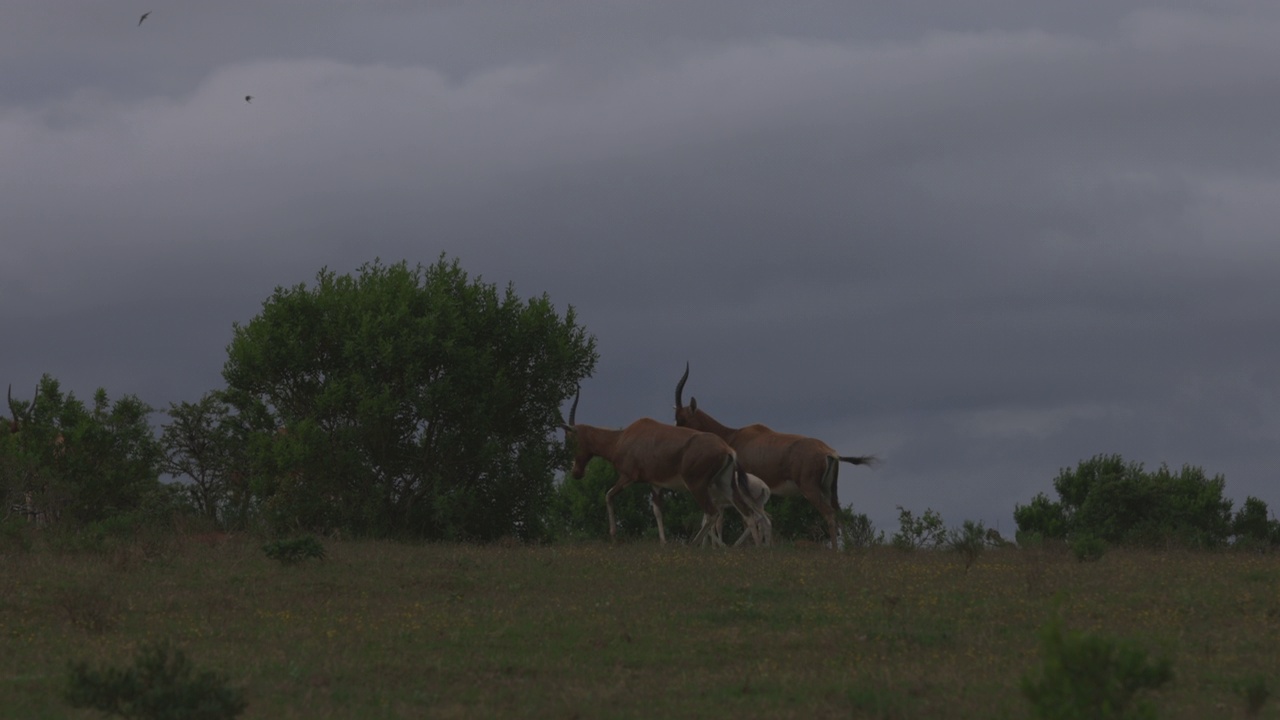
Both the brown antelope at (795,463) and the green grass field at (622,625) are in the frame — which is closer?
the green grass field at (622,625)

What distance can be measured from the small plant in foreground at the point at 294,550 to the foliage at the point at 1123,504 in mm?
23053

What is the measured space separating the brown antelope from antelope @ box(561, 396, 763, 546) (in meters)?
1.55

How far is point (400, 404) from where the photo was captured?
27.8m

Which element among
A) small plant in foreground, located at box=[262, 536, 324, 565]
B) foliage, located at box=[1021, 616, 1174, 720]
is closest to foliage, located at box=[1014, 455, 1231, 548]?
small plant in foreground, located at box=[262, 536, 324, 565]

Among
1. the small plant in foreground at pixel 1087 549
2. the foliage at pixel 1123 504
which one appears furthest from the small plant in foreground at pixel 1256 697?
the foliage at pixel 1123 504

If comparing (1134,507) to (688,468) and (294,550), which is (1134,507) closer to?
(688,468)

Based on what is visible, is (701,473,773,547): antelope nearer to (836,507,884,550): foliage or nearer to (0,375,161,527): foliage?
(836,507,884,550): foliage

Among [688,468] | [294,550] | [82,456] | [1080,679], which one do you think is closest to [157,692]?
[1080,679]

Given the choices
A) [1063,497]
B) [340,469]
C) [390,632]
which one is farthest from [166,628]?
[1063,497]

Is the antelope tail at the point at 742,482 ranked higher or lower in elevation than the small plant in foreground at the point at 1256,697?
higher

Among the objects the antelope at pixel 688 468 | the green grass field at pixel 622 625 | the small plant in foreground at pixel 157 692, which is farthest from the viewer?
the antelope at pixel 688 468

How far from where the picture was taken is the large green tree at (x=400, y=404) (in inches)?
1094

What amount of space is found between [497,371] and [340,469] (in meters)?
3.76

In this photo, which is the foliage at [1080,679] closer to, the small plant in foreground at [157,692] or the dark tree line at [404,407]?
the small plant in foreground at [157,692]
